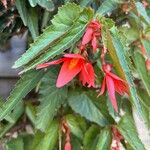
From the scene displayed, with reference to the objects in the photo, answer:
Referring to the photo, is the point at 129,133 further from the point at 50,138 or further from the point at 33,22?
the point at 33,22

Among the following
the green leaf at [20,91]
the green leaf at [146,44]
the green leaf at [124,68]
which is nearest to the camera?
the green leaf at [124,68]

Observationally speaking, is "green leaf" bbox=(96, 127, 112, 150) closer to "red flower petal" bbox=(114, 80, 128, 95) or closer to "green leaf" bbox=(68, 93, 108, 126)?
"green leaf" bbox=(68, 93, 108, 126)

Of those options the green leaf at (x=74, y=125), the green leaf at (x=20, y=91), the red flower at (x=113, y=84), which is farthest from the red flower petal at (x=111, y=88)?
the green leaf at (x=74, y=125)

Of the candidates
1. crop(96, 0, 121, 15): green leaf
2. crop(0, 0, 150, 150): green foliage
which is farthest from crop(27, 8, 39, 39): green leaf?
crop(96, 0, 121, 15): green leaf

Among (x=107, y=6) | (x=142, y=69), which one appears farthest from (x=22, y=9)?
(x=142, y=69)

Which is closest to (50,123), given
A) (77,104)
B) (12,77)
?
(77,104)

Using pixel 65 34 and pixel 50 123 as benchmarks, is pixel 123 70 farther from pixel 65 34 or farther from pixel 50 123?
pixel 50 123

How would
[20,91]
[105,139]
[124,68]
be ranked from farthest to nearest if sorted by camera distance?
[105,139], [20,91], [124,68]

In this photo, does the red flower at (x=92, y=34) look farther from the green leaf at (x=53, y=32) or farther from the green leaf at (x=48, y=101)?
the green leaf at (x=48, y=101)
